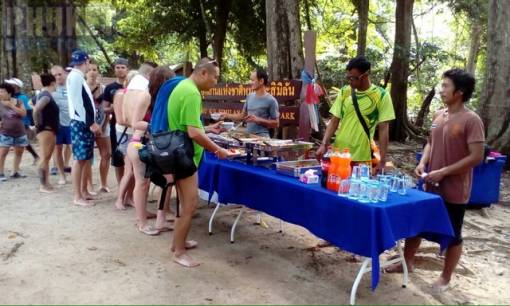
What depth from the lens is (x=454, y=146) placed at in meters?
3.25

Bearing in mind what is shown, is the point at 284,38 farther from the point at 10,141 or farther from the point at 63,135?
the point at 10,141

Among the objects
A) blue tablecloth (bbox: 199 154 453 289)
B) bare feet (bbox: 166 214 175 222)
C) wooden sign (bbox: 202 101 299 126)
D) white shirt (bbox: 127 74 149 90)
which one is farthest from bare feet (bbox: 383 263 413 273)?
white shirt (bbox: 127 74 149 90)

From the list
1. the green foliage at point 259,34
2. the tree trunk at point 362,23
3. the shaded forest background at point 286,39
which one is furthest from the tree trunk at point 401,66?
the tree trunk at point 362,23

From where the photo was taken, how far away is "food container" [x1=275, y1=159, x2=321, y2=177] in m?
3.72

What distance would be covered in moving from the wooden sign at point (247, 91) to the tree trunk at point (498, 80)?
4467mm

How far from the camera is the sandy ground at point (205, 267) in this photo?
3385 mm

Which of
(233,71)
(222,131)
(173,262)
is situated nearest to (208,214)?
(222,131)

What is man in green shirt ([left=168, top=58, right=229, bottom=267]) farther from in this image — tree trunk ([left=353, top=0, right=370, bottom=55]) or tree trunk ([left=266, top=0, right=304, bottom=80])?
tree trunk ([left=353, top=0, right=370, bottom=55])

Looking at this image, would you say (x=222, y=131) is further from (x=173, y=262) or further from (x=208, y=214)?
(x=173, y=262)

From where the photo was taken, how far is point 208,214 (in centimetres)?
554

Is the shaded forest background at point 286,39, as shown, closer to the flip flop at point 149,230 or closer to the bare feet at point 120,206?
the bare feet at point 120,206

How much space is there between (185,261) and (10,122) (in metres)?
4.68

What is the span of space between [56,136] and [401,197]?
5.12 meters

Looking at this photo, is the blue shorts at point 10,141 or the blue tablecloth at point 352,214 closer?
the blue tablecloth at point 352,214
